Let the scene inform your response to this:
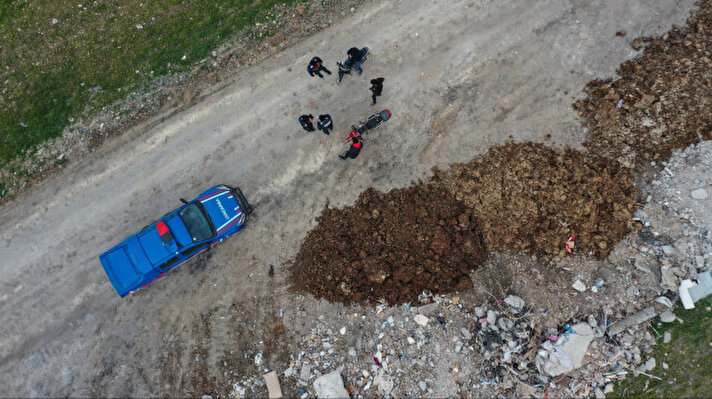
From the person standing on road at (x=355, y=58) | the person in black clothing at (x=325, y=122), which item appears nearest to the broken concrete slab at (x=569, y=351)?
the person in black clothing at (x=325, y=122)

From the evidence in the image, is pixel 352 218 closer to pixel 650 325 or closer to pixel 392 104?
pixel 392 104

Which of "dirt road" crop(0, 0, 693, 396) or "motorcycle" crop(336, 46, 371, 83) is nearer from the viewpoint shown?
"dirt road" crop(0, 0, 693, 396)

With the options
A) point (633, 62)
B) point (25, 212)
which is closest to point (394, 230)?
point (633, 62)

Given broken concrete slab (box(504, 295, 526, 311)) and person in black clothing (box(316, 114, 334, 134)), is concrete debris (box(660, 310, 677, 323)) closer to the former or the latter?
broken concrete slab (box(504, 295, 526, 311))

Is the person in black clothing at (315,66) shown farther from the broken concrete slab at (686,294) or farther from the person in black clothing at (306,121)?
the broken concrete slab at (686,294)

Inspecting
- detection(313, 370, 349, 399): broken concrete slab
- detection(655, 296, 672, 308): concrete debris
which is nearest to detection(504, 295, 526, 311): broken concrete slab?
detection(655, 296, 672, 308): concrete debris
